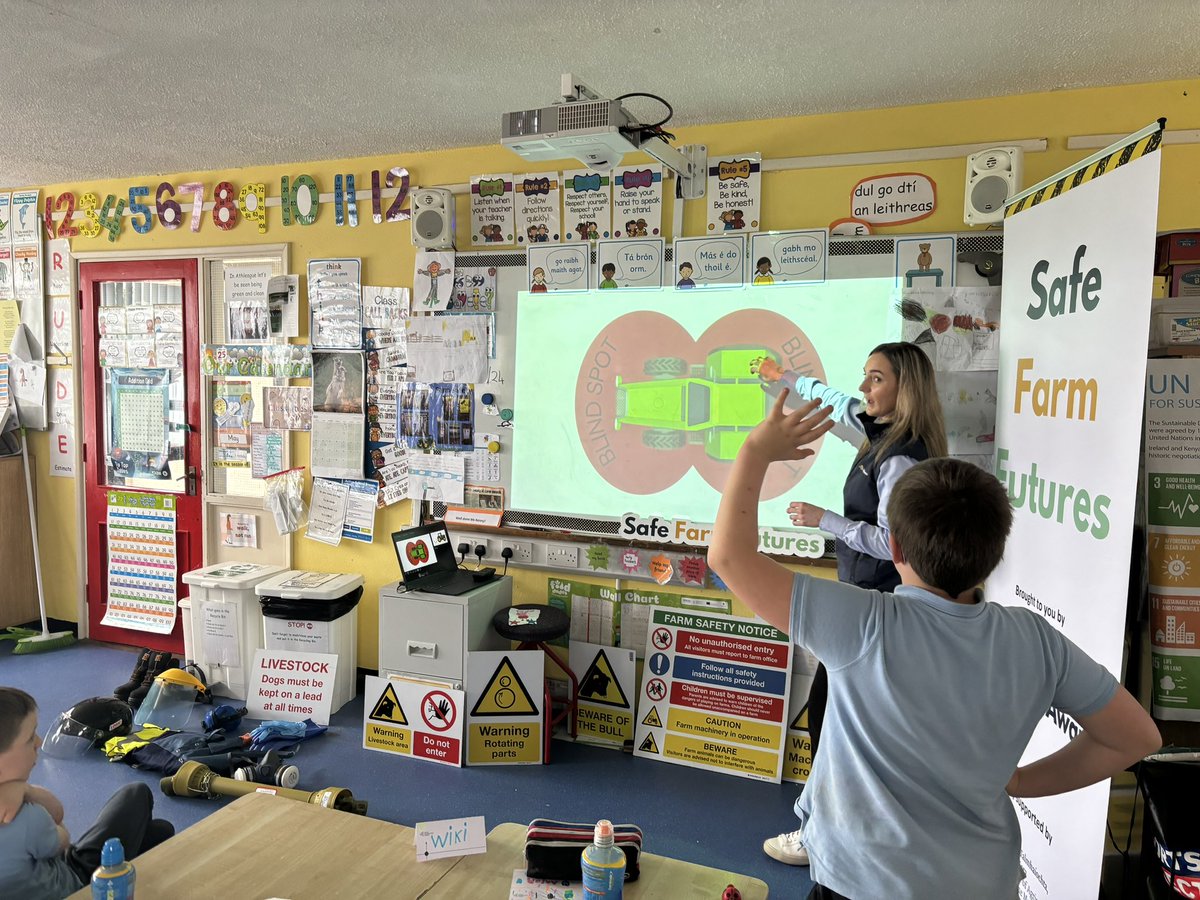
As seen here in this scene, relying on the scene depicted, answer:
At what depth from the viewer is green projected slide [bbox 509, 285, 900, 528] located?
3.08 meters

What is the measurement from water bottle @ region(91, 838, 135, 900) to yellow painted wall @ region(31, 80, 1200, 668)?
2395mm

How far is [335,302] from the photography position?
12.6 feet

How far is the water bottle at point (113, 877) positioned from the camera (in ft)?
3.96

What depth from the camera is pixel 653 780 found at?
3072 millimetres

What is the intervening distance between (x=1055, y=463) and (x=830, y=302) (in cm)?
130

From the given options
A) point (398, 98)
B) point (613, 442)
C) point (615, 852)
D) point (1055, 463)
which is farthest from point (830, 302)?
point (615, 852)

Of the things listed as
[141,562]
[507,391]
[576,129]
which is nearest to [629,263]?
[507,391]

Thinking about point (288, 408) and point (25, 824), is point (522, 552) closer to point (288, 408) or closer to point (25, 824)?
point (288, 408)

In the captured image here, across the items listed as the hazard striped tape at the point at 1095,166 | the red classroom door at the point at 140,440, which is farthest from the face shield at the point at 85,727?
the hazard striped tape at the point at 1095,166

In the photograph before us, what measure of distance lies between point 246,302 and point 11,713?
9.43ft

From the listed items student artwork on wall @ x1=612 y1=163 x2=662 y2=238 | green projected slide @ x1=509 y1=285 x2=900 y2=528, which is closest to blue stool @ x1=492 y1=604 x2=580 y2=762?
green projected slide @ x1=509 y1=285 x2=900 y2=528

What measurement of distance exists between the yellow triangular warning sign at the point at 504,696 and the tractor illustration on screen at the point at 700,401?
1142 millimetres

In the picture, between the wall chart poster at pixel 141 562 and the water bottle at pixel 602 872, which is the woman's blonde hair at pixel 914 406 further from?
the wall chart poster at pixel 141 562

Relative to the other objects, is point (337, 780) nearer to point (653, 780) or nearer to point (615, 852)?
point (653, 780)
